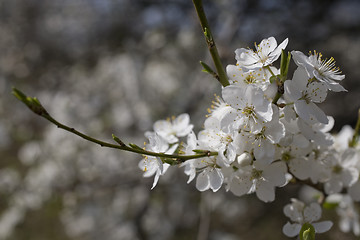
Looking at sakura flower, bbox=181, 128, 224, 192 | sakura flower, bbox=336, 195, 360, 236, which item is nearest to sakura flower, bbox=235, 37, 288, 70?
sakura flower, bbox=181, 128, 224, 192

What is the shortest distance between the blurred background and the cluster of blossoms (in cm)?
192

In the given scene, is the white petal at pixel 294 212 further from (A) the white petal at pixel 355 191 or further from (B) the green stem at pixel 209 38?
(B) the green stem at pixel 209 38

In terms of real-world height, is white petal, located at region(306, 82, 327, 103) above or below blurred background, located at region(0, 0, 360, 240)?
above

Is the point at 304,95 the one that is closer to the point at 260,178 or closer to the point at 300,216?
the point at 260,178

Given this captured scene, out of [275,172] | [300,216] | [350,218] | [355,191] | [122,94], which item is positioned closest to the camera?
[275,172]

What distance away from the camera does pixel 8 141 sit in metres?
5.50

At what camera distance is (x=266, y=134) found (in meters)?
0.73

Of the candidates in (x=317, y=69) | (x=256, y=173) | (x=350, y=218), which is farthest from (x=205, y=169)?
(x=350, y=218)

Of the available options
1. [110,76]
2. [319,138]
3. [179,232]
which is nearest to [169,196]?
[179,232]

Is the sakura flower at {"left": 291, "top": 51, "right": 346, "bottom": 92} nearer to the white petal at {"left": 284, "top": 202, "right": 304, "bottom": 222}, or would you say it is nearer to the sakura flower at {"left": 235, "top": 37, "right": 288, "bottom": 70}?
the sakura flower at {"left": 235, "top": 37, "right": 288, "bottom": 70}

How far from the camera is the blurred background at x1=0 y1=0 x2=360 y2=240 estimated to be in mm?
3533

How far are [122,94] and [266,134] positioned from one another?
4.01m

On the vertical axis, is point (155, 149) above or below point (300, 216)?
above

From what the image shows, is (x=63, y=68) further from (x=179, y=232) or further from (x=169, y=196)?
(x=179, y=232)
